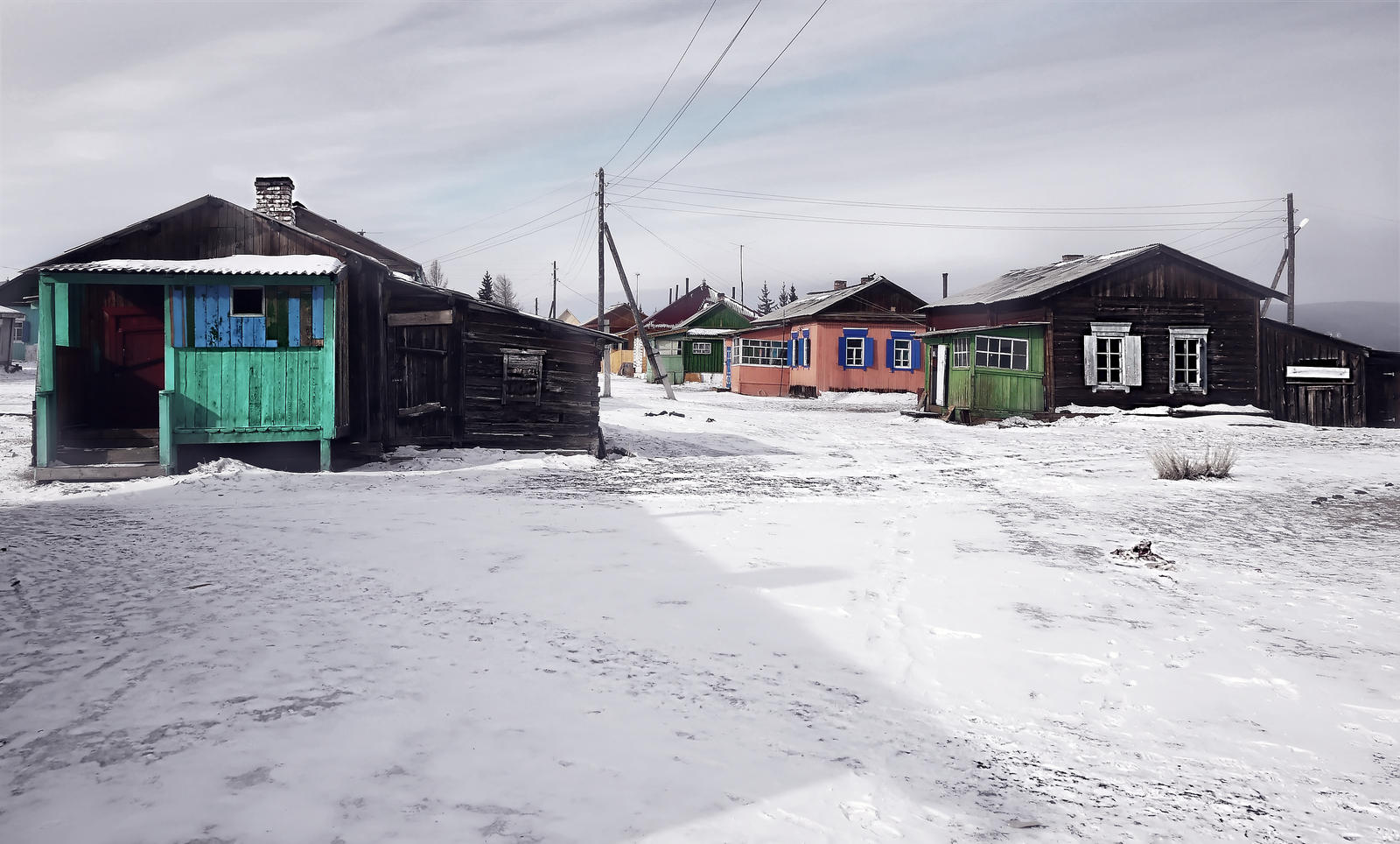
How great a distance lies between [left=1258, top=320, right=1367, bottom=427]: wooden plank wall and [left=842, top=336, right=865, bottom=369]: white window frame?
14459 millimetres

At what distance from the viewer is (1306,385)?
22219 millimetres

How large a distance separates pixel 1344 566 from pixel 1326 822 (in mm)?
5019

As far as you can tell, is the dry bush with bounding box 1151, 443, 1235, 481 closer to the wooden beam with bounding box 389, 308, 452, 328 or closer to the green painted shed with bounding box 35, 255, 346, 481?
the wooden beam with bounding box 389, 308, 452, 328

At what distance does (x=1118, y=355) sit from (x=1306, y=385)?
5.12 m

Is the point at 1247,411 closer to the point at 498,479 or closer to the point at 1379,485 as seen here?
the point at 1379,485

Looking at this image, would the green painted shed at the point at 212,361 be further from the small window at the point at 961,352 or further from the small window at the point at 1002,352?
the small window at the point at 961,352

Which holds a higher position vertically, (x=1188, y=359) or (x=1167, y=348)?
(x=1167, y=348)

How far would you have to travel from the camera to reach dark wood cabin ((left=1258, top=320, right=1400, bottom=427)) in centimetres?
2173

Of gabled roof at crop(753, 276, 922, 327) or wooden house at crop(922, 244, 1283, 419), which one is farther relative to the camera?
gabled roof at crop(753, 276, 922, 327)

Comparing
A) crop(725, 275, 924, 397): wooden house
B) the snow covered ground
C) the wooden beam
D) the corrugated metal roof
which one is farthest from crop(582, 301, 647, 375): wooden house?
the snow covered ground

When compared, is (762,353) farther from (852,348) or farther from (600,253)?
(600,253)

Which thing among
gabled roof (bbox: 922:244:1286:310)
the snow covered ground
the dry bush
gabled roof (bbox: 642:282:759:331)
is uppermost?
gabled roof (bbox: 642:282:759:331)

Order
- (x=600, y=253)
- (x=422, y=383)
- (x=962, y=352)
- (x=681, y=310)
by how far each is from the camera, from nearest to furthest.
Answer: (x=422, y=383)
(x=962, y=352)
(x=600, y=253)
(x=681, y=310)

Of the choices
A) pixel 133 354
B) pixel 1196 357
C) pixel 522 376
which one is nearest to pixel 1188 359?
pixel 1196 357
